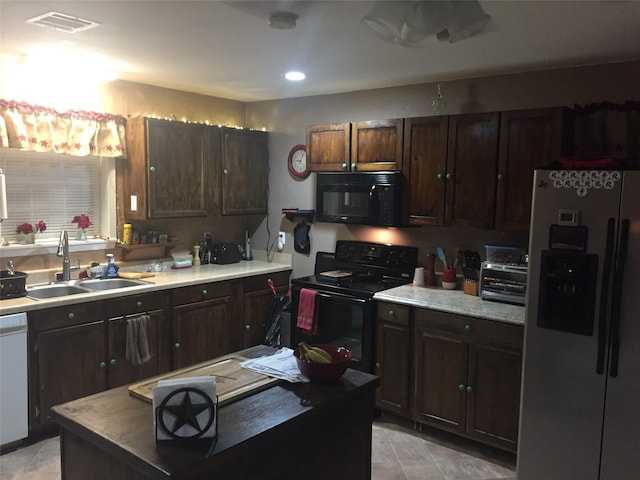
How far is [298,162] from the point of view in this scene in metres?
4.75

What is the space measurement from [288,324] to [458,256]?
1.48 metres

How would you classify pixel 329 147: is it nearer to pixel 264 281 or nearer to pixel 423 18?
pixel 264 281

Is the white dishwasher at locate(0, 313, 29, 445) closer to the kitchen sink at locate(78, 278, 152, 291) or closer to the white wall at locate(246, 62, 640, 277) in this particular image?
the kitchen sink at locate(78, 278, 152, 291)

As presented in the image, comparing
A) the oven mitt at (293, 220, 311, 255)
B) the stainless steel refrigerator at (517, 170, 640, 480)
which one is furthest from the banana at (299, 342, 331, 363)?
the oven mitt at (293, 220, 311, 255)

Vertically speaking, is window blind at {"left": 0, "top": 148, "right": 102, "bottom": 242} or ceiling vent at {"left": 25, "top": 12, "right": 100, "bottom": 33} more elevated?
ceiling vent at {"left": 25, "top": 12, "right": 100, "bottom": 33}

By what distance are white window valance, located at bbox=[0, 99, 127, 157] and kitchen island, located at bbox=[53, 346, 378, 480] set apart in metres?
2.35

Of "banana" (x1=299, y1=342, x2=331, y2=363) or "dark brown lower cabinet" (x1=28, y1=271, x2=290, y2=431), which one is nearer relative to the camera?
"banana" (x1=299, y1=342, x2=331, y2=363)

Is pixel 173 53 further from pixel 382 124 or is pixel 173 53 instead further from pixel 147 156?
pixel 382 124

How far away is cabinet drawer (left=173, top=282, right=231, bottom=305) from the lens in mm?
3905

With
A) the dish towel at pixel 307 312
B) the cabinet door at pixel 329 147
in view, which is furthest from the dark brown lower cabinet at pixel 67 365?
the cabinet door at pixel 329 147

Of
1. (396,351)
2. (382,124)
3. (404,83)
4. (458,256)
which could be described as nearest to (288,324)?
(396,351)

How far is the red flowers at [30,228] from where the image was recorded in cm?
361

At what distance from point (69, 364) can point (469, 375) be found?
251cm

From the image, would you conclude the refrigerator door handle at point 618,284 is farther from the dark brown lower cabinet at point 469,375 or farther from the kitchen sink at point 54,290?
the kitchen sink at point 54,290
